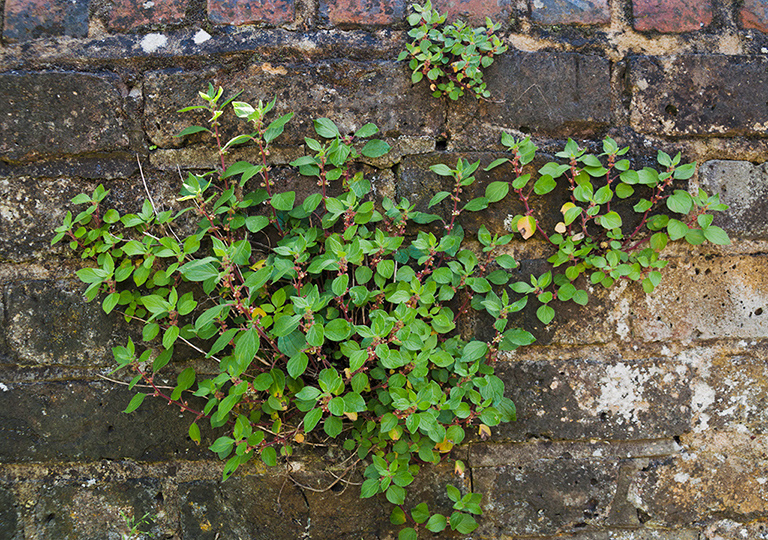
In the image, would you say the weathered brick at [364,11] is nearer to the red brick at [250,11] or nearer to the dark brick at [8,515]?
the red brick at [250,11]

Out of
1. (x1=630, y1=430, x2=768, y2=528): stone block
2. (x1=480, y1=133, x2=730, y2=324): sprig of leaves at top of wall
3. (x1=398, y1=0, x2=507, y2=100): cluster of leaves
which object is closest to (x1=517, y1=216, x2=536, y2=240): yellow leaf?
(x1=480, y1=133, x2=730, y2=324): sprig of leaves at top of wall

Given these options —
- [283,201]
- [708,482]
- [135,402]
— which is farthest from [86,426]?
[708,482]

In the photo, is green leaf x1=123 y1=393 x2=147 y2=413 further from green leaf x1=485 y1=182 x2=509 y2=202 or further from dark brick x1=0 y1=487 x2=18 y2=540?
green leaf x1=485 y1=182 x2=509 y2=202

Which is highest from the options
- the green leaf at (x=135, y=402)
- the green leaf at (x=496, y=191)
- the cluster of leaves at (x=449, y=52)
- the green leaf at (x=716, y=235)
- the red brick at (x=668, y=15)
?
the red brick at (x=668, y=15)

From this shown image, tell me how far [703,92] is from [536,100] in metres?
0.42

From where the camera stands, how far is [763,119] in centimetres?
124

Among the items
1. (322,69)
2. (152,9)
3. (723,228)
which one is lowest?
(723,228)

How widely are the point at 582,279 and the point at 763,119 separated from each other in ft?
1.98

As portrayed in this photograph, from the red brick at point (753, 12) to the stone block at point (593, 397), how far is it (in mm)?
878

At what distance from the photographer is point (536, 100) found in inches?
48.5

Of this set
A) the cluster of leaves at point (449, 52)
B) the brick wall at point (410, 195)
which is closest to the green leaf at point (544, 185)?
the brick wall at point (410, 195)

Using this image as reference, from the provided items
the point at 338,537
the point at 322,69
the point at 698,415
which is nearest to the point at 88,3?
the point at 322,69

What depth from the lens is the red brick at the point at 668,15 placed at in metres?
1.24

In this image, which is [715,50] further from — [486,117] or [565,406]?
[565,406]
